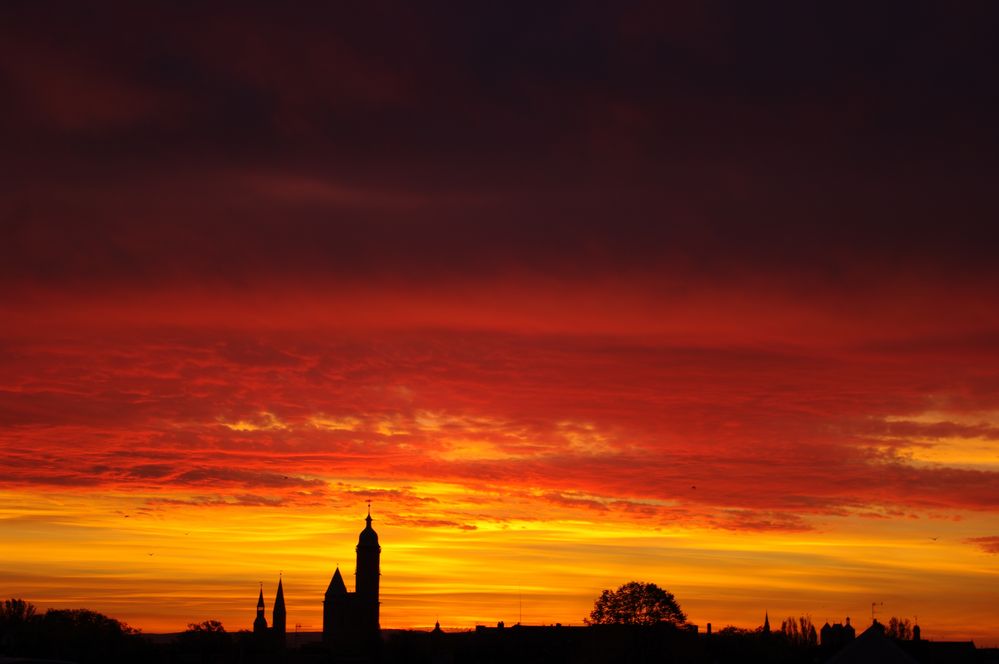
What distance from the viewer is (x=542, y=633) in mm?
181500

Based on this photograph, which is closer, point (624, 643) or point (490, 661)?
point (624, 643)

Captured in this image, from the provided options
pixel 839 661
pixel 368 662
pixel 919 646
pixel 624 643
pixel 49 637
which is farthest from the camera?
pixel 368 662

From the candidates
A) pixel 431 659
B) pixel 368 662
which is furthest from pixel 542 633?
pixel 368 662

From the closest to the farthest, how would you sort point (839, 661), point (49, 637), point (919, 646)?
point (839, 661) → point (919, 646) → point (49, 637)

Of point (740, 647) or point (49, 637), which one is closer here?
point (740, 647)

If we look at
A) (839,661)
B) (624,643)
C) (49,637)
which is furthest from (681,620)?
(49,637)

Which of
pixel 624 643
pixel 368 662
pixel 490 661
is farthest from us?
pixel 368 662

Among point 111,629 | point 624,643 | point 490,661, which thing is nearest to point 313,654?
point 111,629

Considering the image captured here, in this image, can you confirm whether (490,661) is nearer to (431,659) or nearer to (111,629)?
(431,659)

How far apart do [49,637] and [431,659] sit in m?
55.0

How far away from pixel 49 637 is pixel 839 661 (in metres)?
123

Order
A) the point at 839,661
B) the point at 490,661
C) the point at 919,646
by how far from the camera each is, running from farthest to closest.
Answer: the point at 919,646, the point at 490,661, the point at 839,661

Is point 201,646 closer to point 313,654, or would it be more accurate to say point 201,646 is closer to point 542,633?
point 313,654

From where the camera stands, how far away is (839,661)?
9694 centimetres
